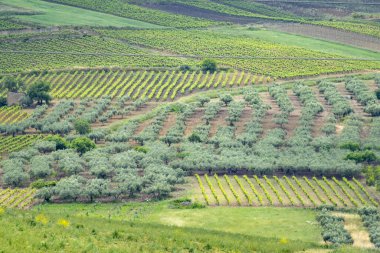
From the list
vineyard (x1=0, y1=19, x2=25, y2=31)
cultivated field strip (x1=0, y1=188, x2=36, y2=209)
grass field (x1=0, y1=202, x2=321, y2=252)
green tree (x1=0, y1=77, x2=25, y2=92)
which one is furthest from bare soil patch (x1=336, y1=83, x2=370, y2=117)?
vineyard (x1=0, y1=19, x2=25, y2=31)

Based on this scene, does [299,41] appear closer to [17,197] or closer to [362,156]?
[362,156]

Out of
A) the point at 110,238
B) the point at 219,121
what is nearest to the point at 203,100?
the point at 219,121

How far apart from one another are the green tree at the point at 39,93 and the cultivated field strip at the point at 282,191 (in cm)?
4294

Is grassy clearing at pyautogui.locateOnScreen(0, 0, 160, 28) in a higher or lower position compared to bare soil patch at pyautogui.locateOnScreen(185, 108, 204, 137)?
lower

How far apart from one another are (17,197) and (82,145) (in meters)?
17.0

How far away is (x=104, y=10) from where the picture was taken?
19738cm

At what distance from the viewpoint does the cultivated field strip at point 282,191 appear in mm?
82000

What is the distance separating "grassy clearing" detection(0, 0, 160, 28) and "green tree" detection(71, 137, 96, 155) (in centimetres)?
7930

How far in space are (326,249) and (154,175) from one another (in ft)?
106

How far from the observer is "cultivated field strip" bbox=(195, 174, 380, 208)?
82000mm

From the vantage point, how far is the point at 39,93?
126688 millimetres

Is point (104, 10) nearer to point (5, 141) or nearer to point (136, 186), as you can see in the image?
point (5, 141)

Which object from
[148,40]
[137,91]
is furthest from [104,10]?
[137,91]

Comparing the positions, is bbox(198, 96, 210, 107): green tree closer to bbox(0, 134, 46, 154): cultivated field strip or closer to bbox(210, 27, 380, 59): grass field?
bbox(0, 134, 46, 154): cultivated field strip
